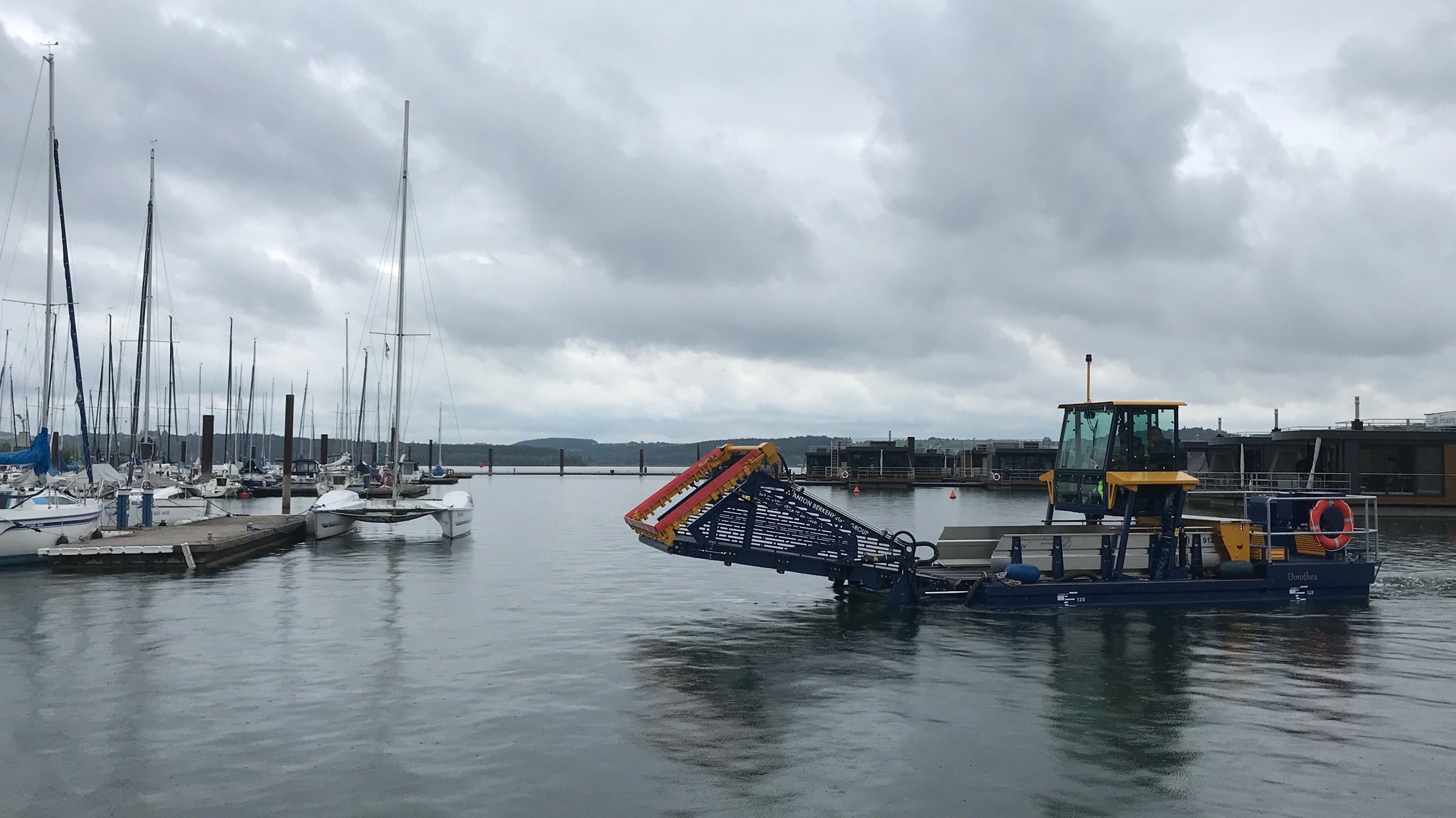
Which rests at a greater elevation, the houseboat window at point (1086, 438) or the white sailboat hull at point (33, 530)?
the houseboat window at point (1086, 438)

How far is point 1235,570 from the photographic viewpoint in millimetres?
21344

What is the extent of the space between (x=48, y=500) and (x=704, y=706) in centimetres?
2849

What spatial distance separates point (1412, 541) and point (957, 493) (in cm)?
6282

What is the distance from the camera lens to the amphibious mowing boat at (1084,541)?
792 inches

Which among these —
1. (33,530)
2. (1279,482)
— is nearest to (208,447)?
(33,530)

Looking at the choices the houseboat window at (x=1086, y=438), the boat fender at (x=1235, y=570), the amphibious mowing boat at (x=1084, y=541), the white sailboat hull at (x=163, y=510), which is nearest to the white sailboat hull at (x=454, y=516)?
the white sailboat hull at (x=163, y=510)

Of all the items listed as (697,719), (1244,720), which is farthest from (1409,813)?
(697,719)

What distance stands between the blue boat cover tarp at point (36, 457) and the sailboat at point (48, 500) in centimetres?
2

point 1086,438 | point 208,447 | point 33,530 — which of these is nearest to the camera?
point 1086,438

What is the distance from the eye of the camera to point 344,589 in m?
25.4

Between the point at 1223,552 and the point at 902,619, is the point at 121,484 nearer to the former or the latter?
the point at 902,619

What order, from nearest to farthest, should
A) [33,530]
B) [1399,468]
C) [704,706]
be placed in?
1. [704,706]
2. [33,530]
3. [1399,468]

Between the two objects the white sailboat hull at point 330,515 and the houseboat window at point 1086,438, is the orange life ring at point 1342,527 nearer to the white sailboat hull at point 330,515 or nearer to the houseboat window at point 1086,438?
the houseboat window at point 1086,438

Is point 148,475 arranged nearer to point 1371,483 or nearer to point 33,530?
point 33,530
